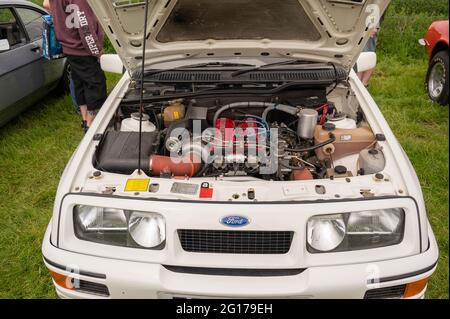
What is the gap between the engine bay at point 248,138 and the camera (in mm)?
2064

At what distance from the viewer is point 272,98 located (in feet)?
8.50

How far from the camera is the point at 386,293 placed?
177 centimetres

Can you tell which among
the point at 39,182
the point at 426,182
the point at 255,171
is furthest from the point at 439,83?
the point at 39,182

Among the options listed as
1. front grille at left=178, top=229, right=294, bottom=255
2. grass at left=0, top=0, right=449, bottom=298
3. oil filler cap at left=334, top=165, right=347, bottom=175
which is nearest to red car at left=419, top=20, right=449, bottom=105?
grass at left=0, top=0, right=449, bottom=298

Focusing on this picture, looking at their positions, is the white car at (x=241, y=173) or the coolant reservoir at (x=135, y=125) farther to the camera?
the coolant reservoir at (x=135, y=125)

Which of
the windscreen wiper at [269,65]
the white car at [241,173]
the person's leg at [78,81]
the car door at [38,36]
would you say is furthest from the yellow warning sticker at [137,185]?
the car door at [38,36]

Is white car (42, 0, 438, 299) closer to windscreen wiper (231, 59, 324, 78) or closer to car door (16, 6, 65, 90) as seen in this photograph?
windscreen wiper (231, 59, 324, 78)

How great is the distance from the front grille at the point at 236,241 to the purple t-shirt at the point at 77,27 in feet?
8.30

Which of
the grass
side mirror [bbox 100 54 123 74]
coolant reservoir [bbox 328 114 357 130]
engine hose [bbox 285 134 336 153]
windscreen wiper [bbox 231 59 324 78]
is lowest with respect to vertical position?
the grass

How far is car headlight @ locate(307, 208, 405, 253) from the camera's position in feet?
5.81

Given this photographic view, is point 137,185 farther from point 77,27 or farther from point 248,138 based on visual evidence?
point 77,27

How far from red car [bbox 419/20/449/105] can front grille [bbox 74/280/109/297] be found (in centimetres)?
438

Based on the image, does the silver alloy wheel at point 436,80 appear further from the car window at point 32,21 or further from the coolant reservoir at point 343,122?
the car window at point 32,21

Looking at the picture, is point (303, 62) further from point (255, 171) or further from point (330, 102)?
point (255, 171)
